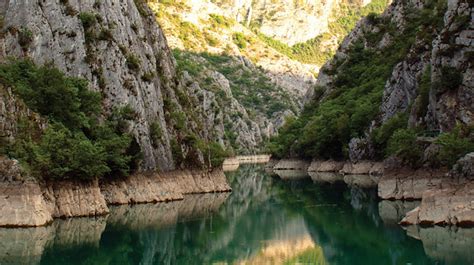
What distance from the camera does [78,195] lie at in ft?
165

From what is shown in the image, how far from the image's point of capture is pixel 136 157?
60625 millimetres

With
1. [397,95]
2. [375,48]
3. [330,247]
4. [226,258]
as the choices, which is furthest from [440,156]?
[375,48]

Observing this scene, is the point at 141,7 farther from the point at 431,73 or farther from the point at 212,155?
the point at 431,73

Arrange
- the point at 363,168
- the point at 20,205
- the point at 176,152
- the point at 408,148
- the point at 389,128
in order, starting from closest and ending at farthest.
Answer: the point at 20,205
the point at 408,148
the point at 176,152
the point at 389,128
the point at 363,168

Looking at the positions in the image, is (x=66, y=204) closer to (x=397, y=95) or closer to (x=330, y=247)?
(x=330, y=247)

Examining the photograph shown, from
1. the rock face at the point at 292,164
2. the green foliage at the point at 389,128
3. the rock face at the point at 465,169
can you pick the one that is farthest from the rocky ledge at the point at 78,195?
the rock face at the point at 292,164

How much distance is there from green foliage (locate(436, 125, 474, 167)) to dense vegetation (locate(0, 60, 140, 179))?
27.2 m

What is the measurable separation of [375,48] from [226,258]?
10827 centimetres

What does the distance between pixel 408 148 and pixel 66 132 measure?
103ft

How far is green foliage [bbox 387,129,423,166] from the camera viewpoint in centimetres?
5744

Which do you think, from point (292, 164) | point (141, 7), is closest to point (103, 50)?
point (141, 7)

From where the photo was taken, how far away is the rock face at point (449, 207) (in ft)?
129

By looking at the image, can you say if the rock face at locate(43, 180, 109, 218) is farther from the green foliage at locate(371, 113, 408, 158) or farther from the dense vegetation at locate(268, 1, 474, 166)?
the green foliage at locate(371, 113, 408, 158)

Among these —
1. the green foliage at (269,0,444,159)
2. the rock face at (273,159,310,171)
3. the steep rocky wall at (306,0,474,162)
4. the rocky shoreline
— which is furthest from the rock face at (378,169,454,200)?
the rock face at (273,159,310,171)
